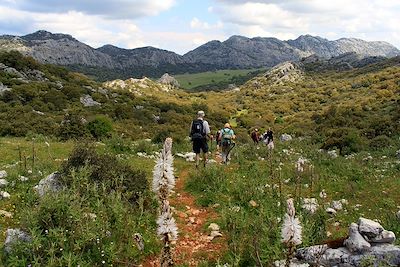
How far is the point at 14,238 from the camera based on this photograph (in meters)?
7.36

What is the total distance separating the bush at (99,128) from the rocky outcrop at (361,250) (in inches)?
872

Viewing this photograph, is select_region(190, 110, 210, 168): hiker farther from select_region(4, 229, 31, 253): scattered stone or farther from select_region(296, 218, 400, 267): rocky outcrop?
select_region(4, 229, 31, 253): scattered stone

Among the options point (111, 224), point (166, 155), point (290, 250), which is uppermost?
point (166, 155)

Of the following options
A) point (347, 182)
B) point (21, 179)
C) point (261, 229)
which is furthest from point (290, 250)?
point (347, 182)

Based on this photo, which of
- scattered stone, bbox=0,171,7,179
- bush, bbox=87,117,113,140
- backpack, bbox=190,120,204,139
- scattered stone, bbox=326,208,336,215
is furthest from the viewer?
bush, bbox=87,117,113,140

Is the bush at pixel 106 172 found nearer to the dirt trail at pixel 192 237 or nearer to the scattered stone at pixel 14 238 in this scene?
the dirt trail at pixel 192 237

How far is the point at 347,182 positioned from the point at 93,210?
8726 mm

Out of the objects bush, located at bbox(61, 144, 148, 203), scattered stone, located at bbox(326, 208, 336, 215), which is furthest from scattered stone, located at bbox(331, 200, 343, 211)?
bush, located at bbox(61, 144, 148, 203)

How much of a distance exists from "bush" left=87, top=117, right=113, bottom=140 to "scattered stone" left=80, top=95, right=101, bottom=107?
68.5 feet

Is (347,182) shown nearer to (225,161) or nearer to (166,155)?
(225,161)

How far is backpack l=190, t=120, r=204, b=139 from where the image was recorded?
614 inches

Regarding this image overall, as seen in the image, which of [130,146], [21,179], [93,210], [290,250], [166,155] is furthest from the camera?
[130,146]

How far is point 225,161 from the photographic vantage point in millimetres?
17750

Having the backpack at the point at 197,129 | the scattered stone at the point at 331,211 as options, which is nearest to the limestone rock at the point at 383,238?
the scattered stone at the point at 331,211
